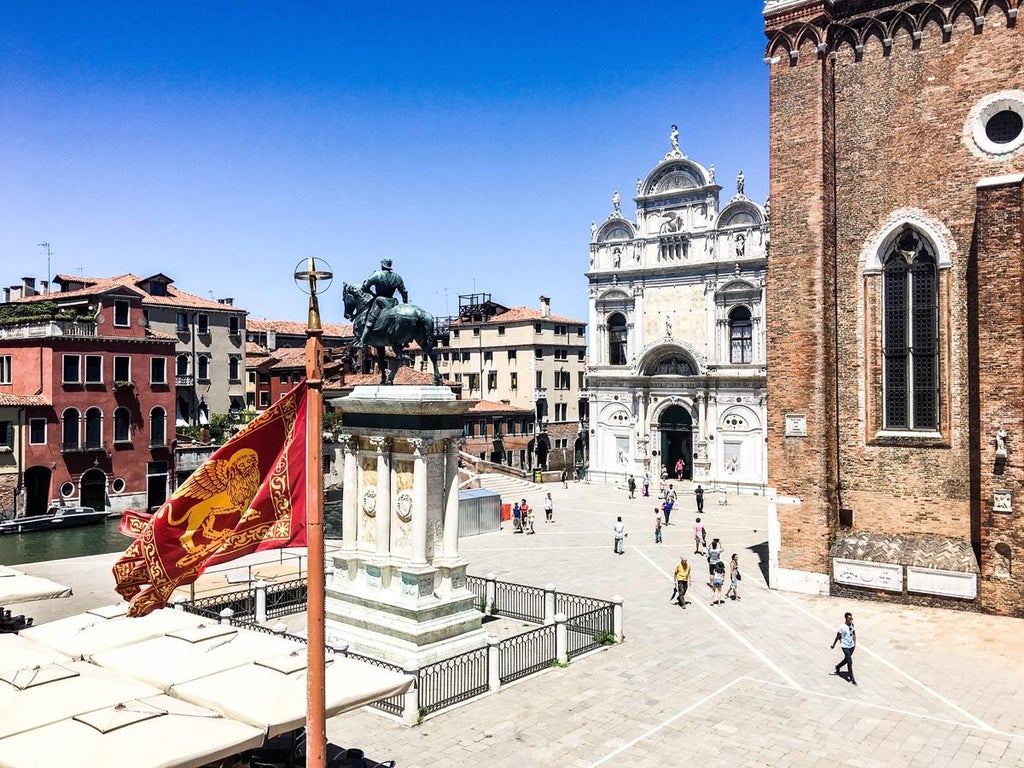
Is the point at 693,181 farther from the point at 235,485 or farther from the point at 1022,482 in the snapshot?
the point at 235,485

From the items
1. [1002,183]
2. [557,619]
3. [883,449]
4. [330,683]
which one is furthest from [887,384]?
[330,683]

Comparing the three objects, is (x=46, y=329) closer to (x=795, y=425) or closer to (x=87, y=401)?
(x=87, y=401)

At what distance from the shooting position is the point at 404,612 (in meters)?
16.5

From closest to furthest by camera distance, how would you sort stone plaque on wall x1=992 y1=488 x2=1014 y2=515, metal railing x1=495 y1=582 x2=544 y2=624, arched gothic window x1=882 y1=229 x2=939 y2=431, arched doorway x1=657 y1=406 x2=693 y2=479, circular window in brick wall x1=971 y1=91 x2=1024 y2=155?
1. stone plaque on wall x1=992 y1=488 x2=1014 y2=515
2. metal railing x1=495 y1=582 x2=544 y2=624
3. circular window in brick wall x1=971 y1=91 x2=1024 y2=155
4. arched gothic window x1=882 y1=229 x2=939 y2=431
5. arched doorway x1=657 y1=406 x2=693 y2=479

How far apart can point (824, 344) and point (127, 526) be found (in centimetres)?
1813

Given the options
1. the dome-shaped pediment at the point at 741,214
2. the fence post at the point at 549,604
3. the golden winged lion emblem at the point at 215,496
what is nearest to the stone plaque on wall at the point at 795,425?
the fence post at the point at 549,604

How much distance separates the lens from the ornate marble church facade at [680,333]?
48.8 meters

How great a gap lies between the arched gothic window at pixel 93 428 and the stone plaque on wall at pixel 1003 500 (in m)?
39.7

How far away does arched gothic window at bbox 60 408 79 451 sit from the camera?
135 feet

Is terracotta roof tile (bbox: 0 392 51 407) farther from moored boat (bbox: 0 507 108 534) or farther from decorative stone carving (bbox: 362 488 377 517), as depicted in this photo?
decorative stone carving (bbox: 362 488 377 517)

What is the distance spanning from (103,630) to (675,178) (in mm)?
45452

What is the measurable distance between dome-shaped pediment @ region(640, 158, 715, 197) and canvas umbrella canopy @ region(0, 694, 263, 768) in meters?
46.5

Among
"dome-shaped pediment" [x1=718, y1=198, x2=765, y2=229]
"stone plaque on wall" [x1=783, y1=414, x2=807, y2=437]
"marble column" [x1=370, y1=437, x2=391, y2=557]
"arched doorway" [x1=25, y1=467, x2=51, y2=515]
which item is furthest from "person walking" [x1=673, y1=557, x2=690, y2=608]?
"arched doorway" [x1=25, y1=467, x2=51, y2=515]

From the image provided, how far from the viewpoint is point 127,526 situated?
11672mm
